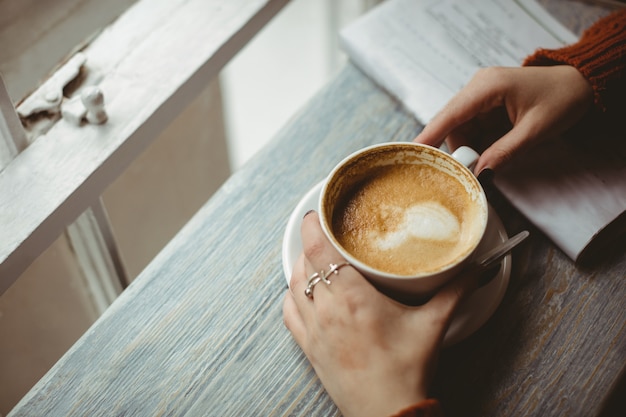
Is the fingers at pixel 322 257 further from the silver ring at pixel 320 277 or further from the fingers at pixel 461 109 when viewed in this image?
the fingers at pixel 461 109

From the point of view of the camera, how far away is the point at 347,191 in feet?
1.93


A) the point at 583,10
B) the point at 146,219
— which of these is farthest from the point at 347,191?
the point at 146,219

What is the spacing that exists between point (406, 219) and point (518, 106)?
23 centimetres

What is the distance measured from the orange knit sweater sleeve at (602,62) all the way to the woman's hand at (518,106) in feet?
0.05

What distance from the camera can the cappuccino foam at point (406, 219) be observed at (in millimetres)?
542

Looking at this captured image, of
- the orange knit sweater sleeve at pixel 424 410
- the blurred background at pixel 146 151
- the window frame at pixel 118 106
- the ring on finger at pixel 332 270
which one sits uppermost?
Result: the window frame at pixel 118 106

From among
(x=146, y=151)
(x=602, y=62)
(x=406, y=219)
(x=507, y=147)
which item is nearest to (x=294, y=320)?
(x=406, y=219)

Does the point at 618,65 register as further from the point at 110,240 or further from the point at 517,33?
the point at 110,240

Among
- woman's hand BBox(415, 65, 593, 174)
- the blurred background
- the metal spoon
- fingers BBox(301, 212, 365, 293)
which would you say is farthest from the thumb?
the blurred background

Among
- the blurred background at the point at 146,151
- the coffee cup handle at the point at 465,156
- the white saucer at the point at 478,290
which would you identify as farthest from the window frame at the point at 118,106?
the coffee cup handle at the point at 465,156

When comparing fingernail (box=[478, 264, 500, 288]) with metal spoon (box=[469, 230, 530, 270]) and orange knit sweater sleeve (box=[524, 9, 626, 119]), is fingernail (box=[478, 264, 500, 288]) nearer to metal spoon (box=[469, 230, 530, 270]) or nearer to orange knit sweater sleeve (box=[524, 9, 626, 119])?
metal spoon (box=[469, 230, 530, 270])

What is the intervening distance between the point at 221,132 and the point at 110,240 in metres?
0.60

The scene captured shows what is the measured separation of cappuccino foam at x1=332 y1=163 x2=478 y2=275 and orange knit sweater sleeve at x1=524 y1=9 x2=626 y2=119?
→ 274 millimetres

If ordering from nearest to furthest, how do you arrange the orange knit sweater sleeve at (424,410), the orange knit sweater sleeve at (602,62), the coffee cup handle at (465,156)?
the orange knit sweater sleeve at (424,410) < the coffee cup handle at (465,156) < the orange knit sweater sleeve at (602,62)
